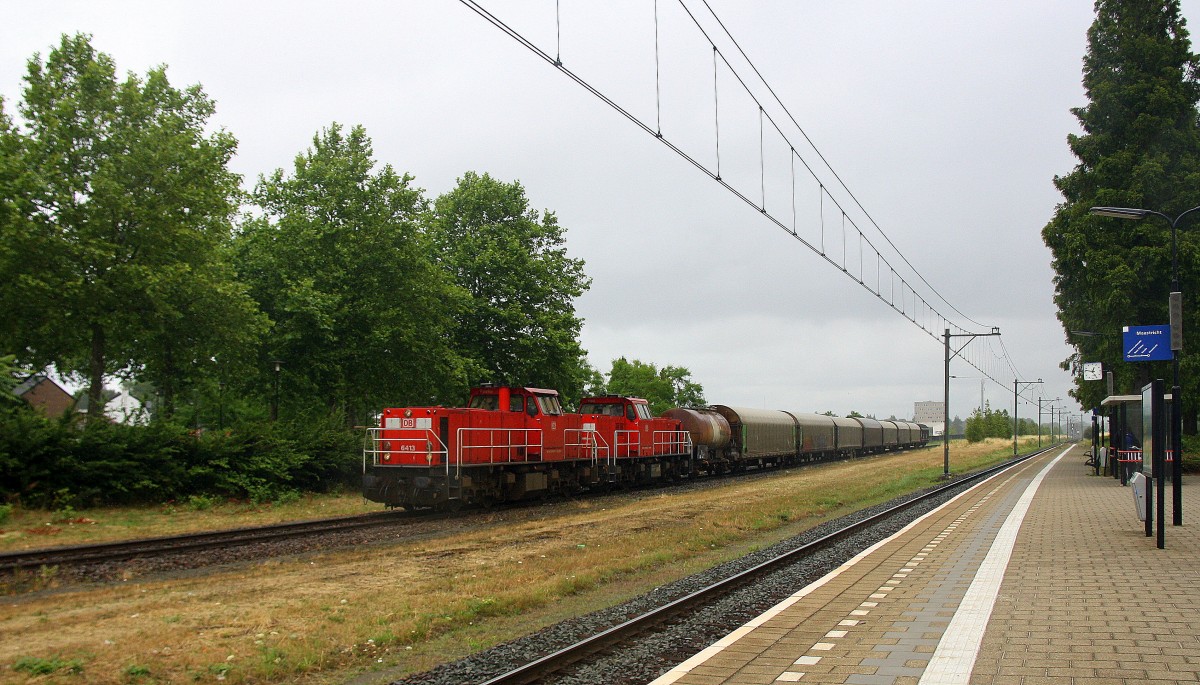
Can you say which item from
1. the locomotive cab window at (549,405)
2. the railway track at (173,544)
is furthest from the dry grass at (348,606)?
the locomotive cab window at (549,405)

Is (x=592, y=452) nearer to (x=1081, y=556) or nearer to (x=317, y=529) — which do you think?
(x=317, y=529)

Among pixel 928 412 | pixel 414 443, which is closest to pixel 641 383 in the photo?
pixel 414 443

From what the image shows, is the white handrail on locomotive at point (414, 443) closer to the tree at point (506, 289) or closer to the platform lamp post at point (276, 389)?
the platform lamp post at point (276, 389)

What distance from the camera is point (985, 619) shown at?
28.1 ft

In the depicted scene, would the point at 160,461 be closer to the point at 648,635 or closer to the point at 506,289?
the point at 648,635

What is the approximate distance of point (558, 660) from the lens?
7.57 meters

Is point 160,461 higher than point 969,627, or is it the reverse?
point 160,461

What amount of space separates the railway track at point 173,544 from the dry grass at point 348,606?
7.06 feet

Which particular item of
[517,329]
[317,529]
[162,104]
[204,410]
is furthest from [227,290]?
[517,329]

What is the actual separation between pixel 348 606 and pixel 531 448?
13.6 metres

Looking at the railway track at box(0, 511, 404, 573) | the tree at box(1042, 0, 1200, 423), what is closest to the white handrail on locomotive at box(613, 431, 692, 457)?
the railway track at box(0, 511, 404, 573)

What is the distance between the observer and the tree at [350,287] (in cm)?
3216

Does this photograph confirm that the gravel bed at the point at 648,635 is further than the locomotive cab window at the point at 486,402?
No

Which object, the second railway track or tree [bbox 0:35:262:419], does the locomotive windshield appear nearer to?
tree [bbox 0:35:262:419]
